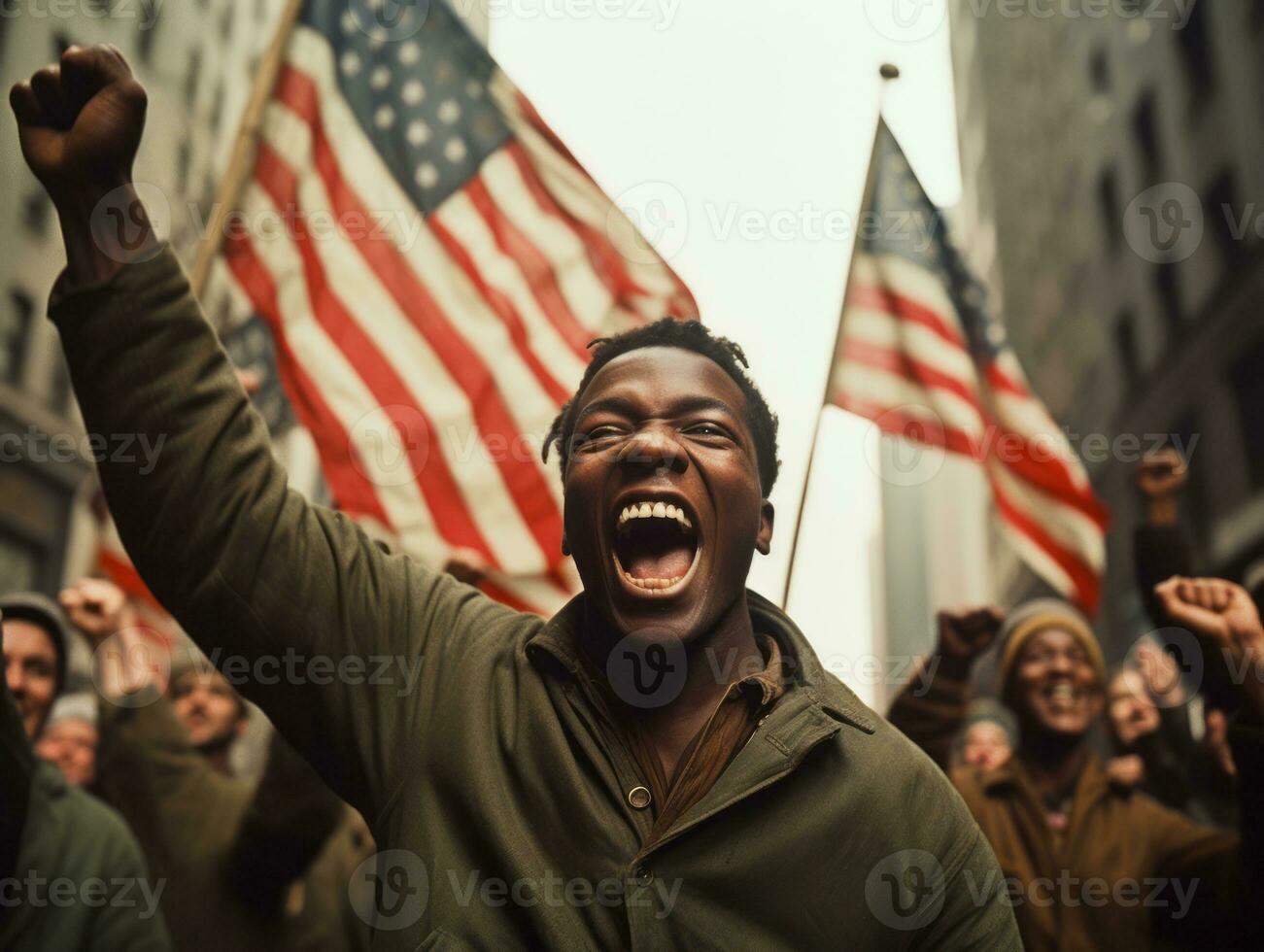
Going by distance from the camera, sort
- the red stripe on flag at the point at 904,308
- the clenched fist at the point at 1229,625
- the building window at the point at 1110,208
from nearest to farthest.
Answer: the clenched fist at the point at 1229,625, the red stripe on flag at the point at 904,308, the building window at the point at 1110,208

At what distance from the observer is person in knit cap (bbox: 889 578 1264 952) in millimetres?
4375

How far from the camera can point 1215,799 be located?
6148 millimetres

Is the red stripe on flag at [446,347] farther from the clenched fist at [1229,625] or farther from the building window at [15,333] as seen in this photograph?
the building window at [15,333]

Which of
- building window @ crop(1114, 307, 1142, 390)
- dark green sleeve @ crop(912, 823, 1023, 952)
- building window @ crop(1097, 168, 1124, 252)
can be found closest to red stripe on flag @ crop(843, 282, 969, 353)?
dark green sleeve @ crop(912, 823, 1023, 952)

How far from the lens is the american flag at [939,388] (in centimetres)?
579

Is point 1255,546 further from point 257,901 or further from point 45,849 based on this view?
point 45,849

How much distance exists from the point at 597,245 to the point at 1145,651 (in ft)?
9.87

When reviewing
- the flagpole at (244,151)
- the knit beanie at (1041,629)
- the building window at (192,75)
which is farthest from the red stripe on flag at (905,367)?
the building window at (192,75)

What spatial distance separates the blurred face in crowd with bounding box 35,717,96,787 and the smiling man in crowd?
4.03 m

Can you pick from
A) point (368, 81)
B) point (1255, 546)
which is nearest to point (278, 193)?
point (368, 81)

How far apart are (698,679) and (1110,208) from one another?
22691 mm

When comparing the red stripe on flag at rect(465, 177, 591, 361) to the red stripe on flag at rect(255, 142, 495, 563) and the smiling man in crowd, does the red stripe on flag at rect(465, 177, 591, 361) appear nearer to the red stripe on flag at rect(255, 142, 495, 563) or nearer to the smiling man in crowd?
the red stripe on flag at rect(255, 142, 495, 563)

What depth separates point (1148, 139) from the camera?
20.8 meters

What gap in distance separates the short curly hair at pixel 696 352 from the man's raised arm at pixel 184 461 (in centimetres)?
59
